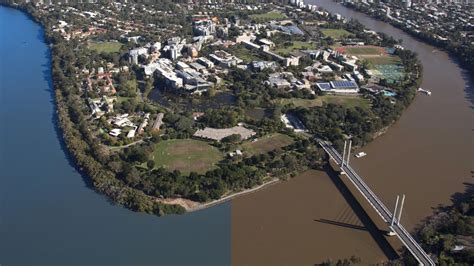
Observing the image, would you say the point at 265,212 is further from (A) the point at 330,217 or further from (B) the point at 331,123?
(B) the point at 331,123

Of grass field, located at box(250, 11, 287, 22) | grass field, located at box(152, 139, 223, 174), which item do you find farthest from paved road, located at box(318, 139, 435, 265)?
grass field, located at box(250, 11, 287, 22)

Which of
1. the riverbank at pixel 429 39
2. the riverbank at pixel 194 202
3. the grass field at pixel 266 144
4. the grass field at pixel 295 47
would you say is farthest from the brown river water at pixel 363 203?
the grass field at pixel 295 47

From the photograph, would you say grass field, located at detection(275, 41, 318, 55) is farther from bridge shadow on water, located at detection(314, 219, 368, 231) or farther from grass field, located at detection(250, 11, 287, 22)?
bridge shadow on water, located at detection(314, 219, 368, 231)

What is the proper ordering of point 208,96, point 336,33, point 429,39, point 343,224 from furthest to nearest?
point 336,33, point 429,39, point 208,96, point 343,224

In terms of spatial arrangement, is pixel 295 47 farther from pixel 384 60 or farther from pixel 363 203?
pixel 363 203

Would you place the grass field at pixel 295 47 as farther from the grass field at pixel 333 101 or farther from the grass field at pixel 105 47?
the grass field at pixel 105 47

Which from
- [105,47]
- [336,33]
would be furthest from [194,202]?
[336,33]
